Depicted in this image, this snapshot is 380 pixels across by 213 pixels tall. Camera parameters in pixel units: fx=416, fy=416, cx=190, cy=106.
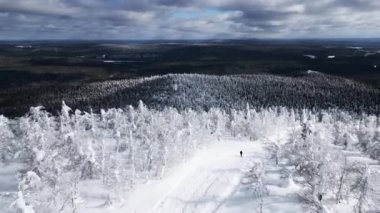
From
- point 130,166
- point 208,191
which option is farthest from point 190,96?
point 208,191

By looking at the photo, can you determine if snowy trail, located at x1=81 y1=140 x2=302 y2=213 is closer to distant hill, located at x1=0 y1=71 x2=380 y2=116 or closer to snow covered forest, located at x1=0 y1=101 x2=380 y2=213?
snow covered forest, located at x1=0 y1=101 x2=380 y2=213

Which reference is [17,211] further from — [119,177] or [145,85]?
[145,85]

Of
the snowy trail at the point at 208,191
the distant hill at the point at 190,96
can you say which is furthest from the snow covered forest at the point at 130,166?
the distant hill at the point at 190,96

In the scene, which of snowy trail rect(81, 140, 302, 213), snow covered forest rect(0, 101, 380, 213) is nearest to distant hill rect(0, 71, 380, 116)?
snow covered forest rect(0, 101, 380, 213)

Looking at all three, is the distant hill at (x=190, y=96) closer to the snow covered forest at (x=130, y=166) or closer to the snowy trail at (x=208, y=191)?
the snow covered forest at (x=130, y=166)

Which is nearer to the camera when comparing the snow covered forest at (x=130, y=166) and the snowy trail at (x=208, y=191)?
the snow covered forest at (x=130, y=166)

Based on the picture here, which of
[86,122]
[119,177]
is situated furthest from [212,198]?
[86,122]
